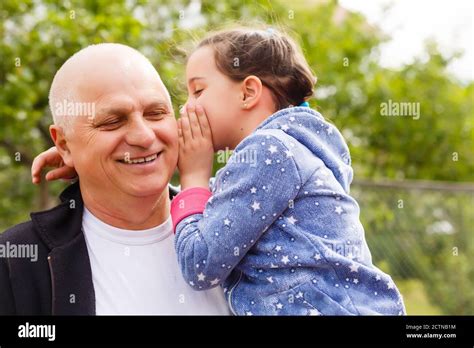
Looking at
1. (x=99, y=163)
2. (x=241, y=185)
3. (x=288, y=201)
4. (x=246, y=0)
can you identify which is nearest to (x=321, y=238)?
(x=288, y=201)

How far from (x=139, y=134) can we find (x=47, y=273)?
50cm

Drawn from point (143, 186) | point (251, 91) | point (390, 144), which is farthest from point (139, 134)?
point (390, 144)

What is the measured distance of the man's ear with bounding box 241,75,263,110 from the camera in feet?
8.03

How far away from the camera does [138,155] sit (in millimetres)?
2322

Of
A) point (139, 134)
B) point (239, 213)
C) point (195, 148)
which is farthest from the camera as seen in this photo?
point (195, 148)

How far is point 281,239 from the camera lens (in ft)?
7.28

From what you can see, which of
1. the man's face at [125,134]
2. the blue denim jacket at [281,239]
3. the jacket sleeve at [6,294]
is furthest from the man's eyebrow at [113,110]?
the jacket sleeve at [6,294]

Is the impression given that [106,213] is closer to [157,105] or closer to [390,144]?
[157,105]

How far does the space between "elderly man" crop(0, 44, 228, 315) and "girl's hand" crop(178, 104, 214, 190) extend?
0.04 metres

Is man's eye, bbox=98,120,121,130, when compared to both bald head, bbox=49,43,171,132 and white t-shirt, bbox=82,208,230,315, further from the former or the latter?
white t-shirt, bbox=82,208,230,315

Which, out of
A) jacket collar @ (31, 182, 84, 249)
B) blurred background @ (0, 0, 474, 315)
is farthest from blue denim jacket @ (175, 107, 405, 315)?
blurred background @ (0, 0, 474, 315)

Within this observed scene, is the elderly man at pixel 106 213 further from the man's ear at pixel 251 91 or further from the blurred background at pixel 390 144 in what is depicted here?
the blurred background at pixel 390 144

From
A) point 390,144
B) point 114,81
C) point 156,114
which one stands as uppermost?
point 114,81

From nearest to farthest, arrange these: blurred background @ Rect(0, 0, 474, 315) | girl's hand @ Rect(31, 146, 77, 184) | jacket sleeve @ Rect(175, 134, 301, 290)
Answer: jacket sleeve @ Rect(175, 134, 301, 290) < girl's hand @ Rect(31, 146, 77, 184) < blurred background @ Rect(0, 0, 474, 315)
